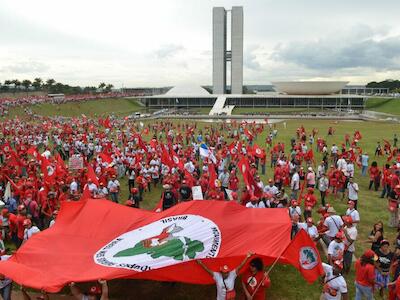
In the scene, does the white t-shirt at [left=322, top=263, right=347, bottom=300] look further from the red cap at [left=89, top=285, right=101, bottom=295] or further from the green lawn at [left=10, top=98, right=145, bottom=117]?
the green lawn at [left=10, top=98, right=145, bottom=117]

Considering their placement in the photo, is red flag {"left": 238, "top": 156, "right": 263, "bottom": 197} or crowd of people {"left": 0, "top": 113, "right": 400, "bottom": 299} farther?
red flag {"left": 238, "top": 156, "right": 263, "bottom": 197}

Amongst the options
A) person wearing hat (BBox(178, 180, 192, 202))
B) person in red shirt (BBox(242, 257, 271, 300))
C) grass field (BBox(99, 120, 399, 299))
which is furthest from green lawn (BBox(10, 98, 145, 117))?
person in red shirt (BBox(242, 257, 271, 300))

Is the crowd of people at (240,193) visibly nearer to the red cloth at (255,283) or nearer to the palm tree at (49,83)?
the red cloth at (255,283)

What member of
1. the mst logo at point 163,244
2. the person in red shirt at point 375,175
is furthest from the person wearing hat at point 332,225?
the person in red shirt at point 375,175

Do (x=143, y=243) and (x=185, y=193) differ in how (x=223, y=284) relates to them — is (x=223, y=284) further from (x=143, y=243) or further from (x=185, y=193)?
(x=185, y=193)

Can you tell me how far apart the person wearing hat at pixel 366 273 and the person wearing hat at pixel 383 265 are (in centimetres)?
82

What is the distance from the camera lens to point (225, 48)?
11069 centimetres

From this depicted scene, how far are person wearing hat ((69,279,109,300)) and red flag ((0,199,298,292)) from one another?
17cm

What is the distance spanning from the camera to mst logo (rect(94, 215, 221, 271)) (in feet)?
23.2

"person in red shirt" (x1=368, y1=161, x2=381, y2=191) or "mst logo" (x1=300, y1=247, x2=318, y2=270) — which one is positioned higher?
"mst logo" (x1=300, y1=247, x2=318, y2=270)

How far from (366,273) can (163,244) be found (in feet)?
12.2

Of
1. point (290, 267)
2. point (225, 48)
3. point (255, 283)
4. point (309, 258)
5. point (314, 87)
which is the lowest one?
point (290, 267)

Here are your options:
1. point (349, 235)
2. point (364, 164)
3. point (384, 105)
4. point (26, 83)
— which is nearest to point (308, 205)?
point (349, 235)

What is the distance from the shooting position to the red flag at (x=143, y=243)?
273 inches
